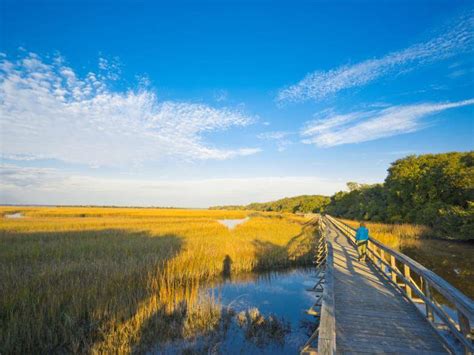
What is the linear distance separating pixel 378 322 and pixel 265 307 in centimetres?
498

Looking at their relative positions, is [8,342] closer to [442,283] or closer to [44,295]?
[44,295]

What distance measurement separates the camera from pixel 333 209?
83875 millimetres

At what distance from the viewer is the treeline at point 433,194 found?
76.7ft

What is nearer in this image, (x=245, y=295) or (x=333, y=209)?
(x=245, y=295)

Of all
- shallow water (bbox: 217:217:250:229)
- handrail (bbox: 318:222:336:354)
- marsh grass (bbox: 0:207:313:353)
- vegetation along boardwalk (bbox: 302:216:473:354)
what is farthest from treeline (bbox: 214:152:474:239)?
handrail (bbox: 318:222:336:354)

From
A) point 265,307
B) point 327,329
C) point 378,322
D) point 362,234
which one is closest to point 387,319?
point 378,322

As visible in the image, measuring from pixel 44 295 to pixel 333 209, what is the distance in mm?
86376

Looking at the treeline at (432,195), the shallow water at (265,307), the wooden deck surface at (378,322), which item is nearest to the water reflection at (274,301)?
the shallow water at (265,307)

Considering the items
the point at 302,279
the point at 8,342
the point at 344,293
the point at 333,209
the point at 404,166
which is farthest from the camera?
the point at 333,209

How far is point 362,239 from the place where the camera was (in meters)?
10.4

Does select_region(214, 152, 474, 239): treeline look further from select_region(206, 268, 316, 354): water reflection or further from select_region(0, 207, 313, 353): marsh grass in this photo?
select_region(0, 207, 313, 353): marsh grass

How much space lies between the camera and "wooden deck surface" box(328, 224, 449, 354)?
13.1 ft

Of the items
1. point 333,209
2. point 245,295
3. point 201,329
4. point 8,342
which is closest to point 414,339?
point 201,329

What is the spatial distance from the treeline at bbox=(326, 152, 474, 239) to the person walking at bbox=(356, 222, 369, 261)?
57.2 feet
